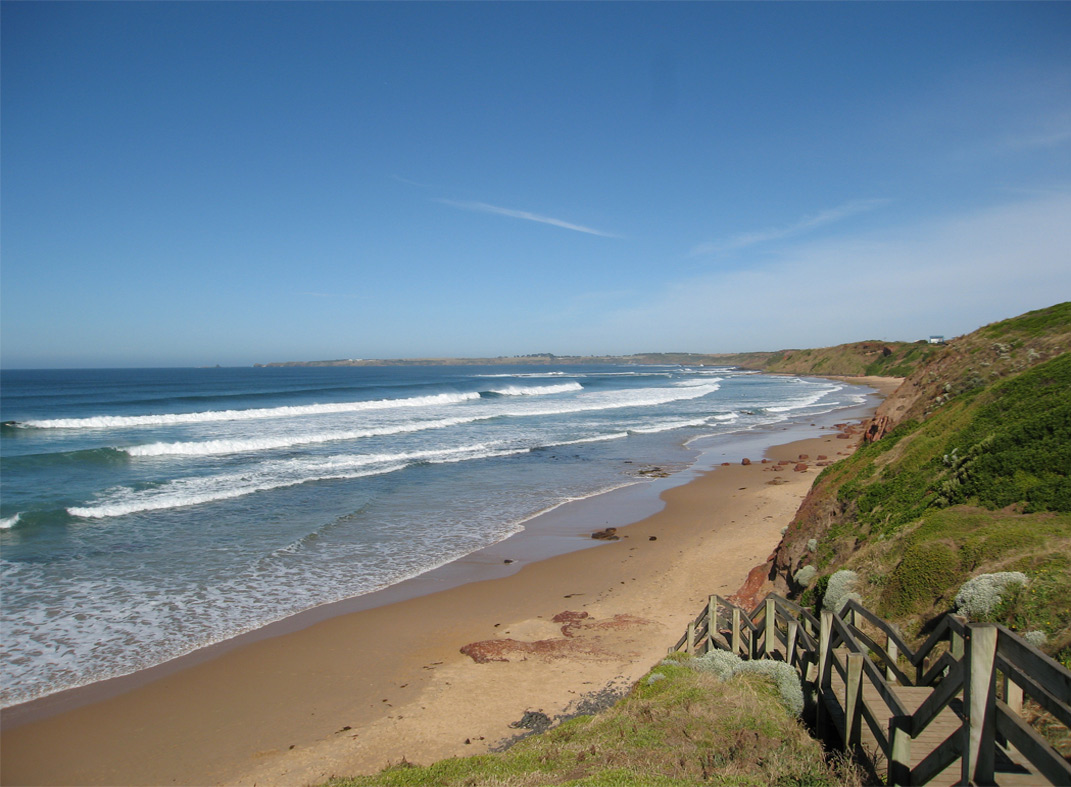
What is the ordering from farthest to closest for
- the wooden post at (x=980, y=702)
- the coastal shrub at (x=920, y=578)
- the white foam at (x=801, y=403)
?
the white foam at (x=801, y=403), the coastal shrub at (x=920, y=578), the wooden post at (x=980, y=702)

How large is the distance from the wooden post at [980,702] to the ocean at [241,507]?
10605 millimetres

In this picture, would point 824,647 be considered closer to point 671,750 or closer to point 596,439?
point 671,750

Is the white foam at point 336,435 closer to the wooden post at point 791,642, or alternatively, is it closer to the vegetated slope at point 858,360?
the wooden post at point 791,642

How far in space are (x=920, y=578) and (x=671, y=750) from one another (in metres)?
3.92

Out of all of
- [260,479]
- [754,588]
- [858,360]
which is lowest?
[754,588]

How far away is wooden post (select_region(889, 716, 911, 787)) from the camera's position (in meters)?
4.00

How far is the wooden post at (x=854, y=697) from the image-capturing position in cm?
475

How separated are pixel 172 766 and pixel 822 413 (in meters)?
48.1

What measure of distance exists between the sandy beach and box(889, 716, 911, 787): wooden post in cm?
432

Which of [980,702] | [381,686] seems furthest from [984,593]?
[381,686]

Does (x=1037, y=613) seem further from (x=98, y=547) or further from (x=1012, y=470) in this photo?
(x=98, y=547)

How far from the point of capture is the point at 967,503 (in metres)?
7.99

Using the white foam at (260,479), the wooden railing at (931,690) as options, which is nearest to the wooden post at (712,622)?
the wooden railing at (931,690)

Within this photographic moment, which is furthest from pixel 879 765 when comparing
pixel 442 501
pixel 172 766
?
pixel 442 501
